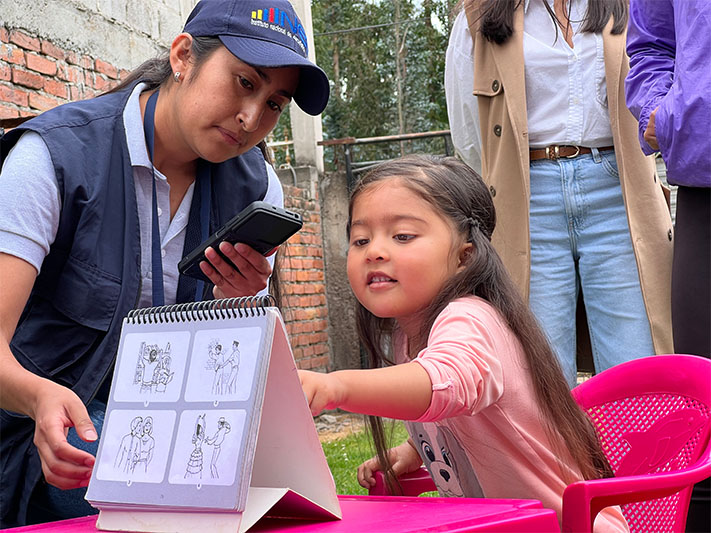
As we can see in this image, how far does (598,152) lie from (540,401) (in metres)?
1.18

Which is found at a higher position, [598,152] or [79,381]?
[598,152]

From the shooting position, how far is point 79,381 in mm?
1859

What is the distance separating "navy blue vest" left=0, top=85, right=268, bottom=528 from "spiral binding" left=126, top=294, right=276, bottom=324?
72 cm

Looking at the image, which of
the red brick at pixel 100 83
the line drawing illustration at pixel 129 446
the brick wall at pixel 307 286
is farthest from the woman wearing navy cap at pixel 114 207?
the brick wall at pixel 307 286

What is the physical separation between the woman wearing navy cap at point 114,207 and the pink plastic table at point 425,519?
696mm

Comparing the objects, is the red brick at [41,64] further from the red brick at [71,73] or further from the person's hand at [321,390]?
the person's hand at [321,390]

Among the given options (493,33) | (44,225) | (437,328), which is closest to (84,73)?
(493,33)

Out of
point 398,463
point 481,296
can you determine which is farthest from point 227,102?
point 398,463

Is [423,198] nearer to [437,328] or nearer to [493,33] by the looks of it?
[437,328]

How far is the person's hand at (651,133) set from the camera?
2.06 metres

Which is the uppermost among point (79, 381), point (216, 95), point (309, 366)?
point (216, 95)

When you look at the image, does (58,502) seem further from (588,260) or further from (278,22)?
(588,260)

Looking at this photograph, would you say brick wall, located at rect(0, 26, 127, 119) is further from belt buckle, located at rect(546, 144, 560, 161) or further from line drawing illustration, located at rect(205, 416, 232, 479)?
line drawing illustration, located at rect(205, 416, 232, 479)

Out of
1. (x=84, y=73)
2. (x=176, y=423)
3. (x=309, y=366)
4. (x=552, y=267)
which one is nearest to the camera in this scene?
(x=176, y=423)
